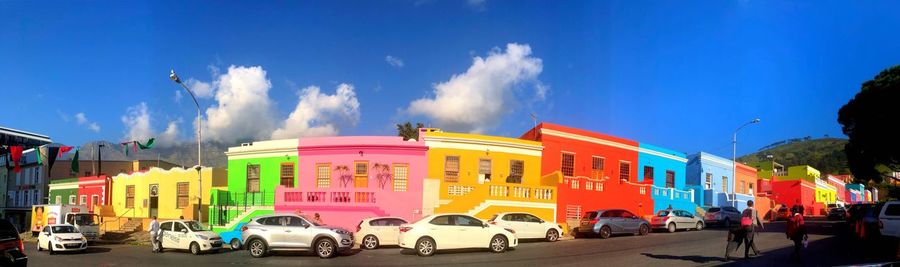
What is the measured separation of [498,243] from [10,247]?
42.7ft

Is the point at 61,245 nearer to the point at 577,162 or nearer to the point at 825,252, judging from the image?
the point at 577,162

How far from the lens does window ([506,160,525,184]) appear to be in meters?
27.9

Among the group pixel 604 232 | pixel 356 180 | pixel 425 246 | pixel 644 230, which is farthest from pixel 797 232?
pixel 356 180

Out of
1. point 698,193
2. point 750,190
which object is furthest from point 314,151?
point 750,190

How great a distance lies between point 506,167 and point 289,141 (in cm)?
1109

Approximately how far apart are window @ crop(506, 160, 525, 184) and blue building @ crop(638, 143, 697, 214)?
29.7 feet

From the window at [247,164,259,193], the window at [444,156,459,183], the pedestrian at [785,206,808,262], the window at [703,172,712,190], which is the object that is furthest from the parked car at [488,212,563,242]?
the window at [703,172,712,190]

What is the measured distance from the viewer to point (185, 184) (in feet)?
111

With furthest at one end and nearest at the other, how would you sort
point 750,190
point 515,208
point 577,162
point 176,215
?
point 750,190
point 176,215
point 577,162
point 515,208

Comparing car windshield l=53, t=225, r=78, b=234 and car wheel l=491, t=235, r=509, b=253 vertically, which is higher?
car wheel l=491, t=235, r=509, b=253

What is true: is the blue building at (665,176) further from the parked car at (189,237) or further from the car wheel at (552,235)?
the parked car at (189,237)

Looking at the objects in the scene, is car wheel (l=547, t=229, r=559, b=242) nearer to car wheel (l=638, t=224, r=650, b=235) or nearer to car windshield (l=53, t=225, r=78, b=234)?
car wheel (l=638, t=224, r=650, b=235)

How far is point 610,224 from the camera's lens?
81.3ft

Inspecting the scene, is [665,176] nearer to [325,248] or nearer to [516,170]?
[516,170]
